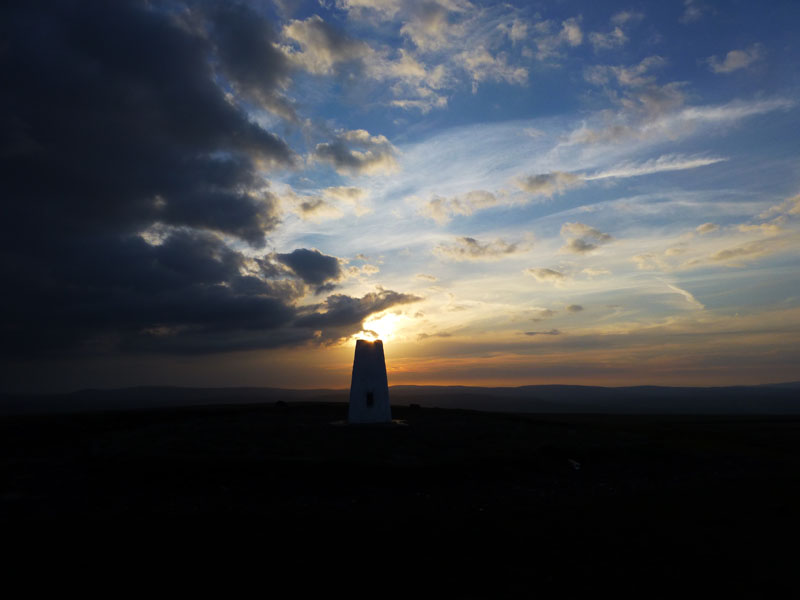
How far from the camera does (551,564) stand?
33.7 ft

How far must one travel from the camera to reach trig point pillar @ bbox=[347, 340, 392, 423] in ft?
101

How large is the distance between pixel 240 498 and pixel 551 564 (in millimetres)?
10350

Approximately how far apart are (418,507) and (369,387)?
16551 mm

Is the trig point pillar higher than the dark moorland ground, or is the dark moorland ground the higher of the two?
the trig point pillar

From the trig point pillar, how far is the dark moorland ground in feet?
9.35

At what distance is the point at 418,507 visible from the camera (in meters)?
15.0

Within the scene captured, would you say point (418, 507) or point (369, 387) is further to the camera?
point (369, 387)

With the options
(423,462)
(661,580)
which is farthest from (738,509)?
(423,462)

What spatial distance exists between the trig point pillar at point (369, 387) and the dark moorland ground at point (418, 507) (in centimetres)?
285

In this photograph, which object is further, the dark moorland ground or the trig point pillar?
the trig point pillar

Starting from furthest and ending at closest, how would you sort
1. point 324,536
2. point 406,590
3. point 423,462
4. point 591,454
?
point 591,454, point 423,462, point 324,536, point 406,590

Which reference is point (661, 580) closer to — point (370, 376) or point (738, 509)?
point (738, 509)

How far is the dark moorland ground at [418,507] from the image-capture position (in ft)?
32.9

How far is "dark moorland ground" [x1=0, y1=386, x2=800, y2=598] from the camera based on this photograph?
32.9 ft
